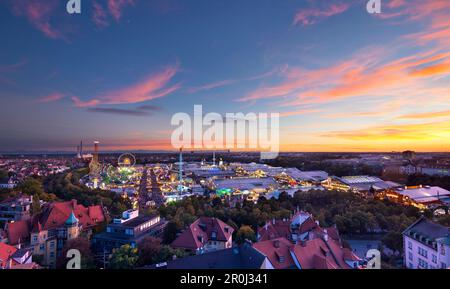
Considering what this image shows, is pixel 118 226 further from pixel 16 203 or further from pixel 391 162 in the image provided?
pixel 391 162

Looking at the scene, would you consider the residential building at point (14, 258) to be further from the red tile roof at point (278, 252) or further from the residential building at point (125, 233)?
the red tile roof at point (278, 252)

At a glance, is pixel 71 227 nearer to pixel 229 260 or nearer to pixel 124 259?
pixel 124 259

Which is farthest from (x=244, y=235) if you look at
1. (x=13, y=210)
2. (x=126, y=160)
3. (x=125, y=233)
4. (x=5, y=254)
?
(x=126, y=160)

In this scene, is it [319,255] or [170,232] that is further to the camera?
[170,232]

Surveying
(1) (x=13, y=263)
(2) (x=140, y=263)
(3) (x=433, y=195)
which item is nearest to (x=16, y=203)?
(1) (x=13, y=263)

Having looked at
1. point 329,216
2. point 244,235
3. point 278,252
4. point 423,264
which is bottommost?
point 423,264

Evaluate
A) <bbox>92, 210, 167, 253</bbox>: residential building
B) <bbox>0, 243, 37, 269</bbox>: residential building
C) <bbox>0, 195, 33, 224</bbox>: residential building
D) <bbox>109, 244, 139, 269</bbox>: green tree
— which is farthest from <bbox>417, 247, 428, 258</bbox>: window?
<bbox>0, 195, 33, 224</bbox>: residential building
